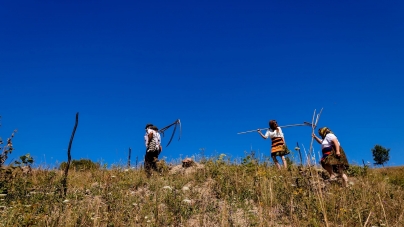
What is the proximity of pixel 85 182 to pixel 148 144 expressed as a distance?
2.55 meters

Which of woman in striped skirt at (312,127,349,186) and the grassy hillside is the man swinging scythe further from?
woman in striped skirt at (312,127,349,186)

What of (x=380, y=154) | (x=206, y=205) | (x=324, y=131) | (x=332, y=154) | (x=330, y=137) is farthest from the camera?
(x=380, y=154)

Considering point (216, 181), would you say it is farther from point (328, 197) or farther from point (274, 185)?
point (328, 197)

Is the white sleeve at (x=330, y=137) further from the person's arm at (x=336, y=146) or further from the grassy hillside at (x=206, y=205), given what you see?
the grassy hillside at (x=206, y=205)

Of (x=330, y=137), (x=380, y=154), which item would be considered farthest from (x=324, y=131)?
(x=380, y=154)

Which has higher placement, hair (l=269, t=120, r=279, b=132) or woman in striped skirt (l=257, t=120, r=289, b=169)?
hair (l=269, t=120, r=279, b=132)

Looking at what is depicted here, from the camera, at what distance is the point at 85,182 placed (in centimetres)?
739

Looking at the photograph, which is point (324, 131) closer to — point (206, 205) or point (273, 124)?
point (273, 124)

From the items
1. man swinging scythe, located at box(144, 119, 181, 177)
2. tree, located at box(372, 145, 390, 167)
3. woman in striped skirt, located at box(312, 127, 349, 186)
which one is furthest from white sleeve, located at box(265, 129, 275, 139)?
tree, located at box(372, 145, 390, 167)

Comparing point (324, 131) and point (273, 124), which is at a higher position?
point (273, 124)

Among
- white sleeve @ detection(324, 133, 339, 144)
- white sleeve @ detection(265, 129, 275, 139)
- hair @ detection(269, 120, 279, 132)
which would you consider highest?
hair @ detection(269, 120, 279, 132)

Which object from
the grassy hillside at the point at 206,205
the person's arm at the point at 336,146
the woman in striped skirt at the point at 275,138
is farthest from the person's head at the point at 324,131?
the grassy hillside at the point at 206,205

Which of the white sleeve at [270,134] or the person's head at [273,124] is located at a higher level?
the person's head at [273,124]

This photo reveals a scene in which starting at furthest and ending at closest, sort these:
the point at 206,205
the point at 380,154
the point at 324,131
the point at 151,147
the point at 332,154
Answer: the point at 380,154, the point at 151,147, the point at 324,131, the point at 332,154, the point at 206,205
